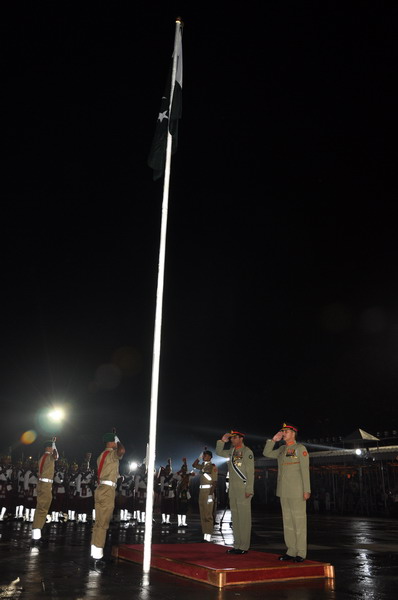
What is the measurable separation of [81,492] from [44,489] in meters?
6.00

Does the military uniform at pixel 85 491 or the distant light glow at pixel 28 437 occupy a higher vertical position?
the distant light glow at pixel 28 437

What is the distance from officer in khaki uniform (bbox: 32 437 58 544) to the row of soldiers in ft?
18.5

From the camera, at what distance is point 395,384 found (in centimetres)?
3681

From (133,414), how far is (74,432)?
4545 mm

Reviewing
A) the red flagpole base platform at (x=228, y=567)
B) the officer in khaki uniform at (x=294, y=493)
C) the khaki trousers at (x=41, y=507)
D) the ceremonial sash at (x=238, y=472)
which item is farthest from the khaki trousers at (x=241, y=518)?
the khaki trousers at (x=41, y=507)

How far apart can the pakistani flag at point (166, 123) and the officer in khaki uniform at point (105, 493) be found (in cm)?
488

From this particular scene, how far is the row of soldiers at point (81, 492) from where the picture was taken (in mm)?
17047

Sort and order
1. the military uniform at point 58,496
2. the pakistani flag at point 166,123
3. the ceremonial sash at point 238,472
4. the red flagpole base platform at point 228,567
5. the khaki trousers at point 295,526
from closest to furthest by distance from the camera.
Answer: the red flagpole base platform at point 228,567
the khaki trousers at point 295,526
the pakistani flag at point 166,123
the ceremonial sash at point 238,472
the military uniform at point 58,496

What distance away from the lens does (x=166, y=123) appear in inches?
361

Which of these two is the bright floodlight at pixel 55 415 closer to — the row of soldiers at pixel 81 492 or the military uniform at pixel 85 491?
the row of soldiers at pixel 81 492

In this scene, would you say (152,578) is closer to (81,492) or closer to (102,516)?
(102,516)

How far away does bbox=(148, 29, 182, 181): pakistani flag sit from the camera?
9.07 m

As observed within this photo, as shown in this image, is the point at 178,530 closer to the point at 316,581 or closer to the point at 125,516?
the point at 125,516

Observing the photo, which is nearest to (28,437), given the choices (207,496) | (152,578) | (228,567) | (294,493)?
(207,496)
